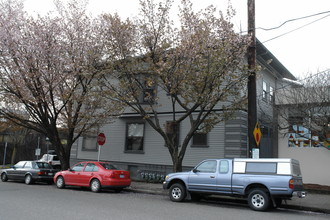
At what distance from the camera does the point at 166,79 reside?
539 inches

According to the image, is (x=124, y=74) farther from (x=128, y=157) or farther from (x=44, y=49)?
(x=128, y=157)

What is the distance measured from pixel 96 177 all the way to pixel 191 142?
610 cm

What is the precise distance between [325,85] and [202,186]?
7.97 metres

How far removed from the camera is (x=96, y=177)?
14.6m

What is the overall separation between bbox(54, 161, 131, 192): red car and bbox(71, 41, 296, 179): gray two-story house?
281cm

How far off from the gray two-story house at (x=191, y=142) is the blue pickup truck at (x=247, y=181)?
5303mm

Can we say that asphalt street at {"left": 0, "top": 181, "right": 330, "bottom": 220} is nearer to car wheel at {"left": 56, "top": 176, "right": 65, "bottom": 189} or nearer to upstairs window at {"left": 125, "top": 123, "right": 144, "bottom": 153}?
car wheel at {"left": 56, "top": 176, "right": 65, "bottom": 189}

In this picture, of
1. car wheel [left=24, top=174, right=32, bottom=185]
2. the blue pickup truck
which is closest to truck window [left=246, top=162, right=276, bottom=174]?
the blue pickup truck

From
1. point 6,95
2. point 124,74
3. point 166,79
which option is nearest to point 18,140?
point 6,95

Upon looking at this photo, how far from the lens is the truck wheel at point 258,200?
1013 centimetres

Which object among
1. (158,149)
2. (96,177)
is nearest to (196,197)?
(96,177)

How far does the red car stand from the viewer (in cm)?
1427

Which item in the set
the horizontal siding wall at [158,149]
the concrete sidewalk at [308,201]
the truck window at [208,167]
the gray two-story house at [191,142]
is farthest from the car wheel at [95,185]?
the horizontal siding wall at [158,149]

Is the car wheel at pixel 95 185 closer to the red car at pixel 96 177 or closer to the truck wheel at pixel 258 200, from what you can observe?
the red car at pixel 96 177
